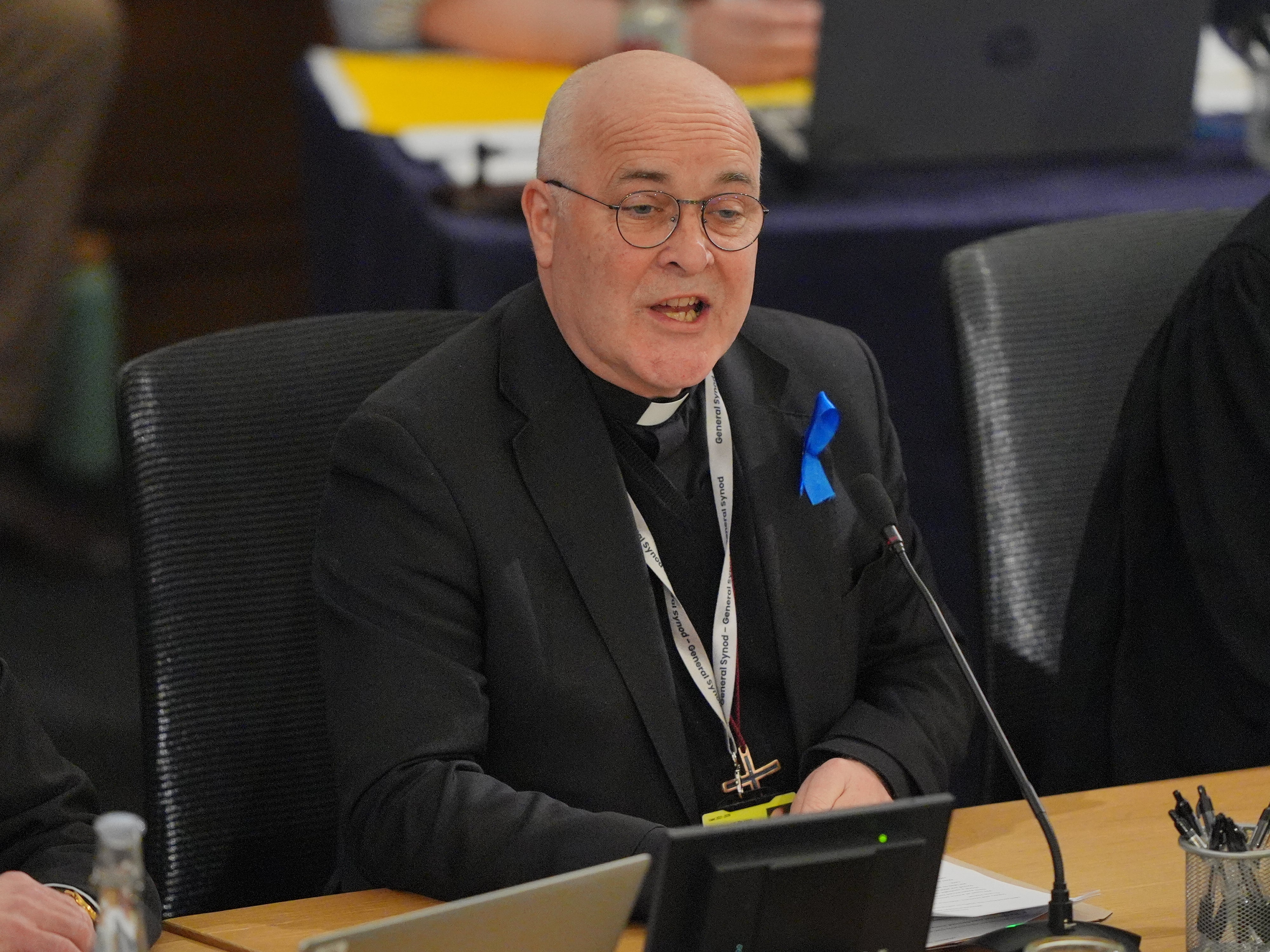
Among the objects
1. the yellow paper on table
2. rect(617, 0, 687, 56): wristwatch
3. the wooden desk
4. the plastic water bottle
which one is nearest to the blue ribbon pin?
the wooden desk

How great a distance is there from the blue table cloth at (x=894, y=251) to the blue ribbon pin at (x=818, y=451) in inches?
44.0

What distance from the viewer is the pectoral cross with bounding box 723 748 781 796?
2.08 metres

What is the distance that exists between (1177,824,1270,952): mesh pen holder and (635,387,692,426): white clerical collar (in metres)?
0.78

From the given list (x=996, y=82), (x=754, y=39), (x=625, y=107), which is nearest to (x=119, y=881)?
(x=625, y=107)

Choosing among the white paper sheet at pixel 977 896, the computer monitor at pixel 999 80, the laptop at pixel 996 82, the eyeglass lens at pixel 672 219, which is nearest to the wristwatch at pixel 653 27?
the laptop at pixel 996 82

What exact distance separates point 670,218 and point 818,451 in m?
0.33

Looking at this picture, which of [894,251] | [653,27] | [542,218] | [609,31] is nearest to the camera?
[542,218]

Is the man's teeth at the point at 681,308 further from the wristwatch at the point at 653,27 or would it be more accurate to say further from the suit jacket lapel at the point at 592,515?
the wristwatch at the point at 653,27

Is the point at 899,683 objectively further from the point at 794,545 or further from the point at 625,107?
the point at 625,107

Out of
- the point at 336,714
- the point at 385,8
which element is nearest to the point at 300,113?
the point at 385,8

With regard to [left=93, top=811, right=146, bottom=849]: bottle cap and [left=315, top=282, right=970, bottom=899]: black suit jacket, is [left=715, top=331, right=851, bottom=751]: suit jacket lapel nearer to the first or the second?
[left=315, top=282, right=970, bottom=899]: black suit jacket

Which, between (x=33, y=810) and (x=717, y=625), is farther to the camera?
(x=717, y=625)

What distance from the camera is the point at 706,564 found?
2.15m

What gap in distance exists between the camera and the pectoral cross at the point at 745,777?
6.82 feet
